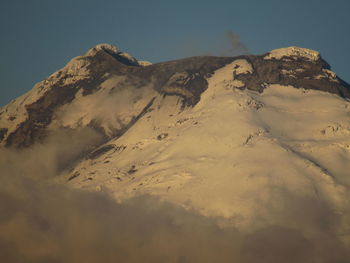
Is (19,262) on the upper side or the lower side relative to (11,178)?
lower

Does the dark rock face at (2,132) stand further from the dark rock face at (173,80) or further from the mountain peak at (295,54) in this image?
the mountain peak at (295,54)

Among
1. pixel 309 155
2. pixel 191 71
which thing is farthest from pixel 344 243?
pixel 191 71

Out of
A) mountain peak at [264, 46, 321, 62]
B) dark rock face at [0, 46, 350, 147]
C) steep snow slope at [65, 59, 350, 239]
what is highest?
mountain peak at [264, 46, 321, 62]

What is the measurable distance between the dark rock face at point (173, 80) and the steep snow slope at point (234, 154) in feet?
12.3

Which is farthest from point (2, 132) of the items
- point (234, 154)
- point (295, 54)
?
point (295, 54)

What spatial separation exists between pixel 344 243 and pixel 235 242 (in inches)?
780

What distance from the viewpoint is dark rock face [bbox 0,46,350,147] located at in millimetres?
157375

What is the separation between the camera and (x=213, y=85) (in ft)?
526

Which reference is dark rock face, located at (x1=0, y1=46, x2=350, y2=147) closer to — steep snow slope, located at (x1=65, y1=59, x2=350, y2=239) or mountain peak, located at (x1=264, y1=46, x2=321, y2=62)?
mountain peak, located at (x1=264, y1=46, x2=321, y2=62)

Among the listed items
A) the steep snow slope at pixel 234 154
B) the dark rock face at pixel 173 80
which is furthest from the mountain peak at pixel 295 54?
the steep snow slope at pixel 234 154

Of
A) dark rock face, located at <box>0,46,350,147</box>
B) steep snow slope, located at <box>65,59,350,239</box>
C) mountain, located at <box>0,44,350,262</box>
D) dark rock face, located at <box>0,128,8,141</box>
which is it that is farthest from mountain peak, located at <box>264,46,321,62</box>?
dark rock face, located at <box>0,128,8,141</box>

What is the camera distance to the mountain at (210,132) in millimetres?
108500

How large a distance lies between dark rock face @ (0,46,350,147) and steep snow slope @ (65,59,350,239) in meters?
3.76

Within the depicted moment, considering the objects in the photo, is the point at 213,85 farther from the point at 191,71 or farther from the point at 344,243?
the point at 344,243
